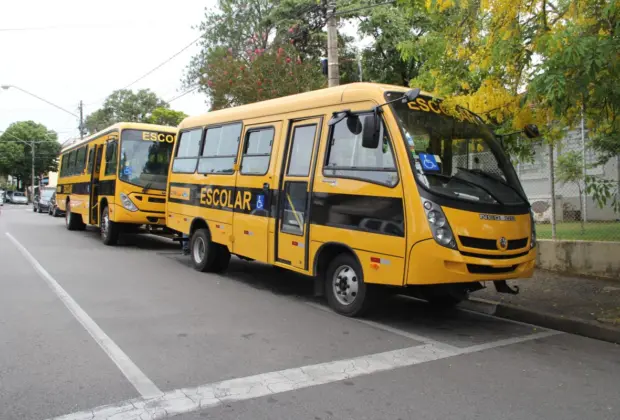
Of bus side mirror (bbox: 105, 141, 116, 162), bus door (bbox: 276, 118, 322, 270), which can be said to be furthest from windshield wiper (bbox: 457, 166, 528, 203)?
bus side mirror (bbox: 105, 141, 116, 162)

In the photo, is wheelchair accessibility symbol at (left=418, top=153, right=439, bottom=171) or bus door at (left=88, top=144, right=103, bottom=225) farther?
bus door at (left=88, top=144, right=103, bottom=225)

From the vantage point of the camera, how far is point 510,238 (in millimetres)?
5910

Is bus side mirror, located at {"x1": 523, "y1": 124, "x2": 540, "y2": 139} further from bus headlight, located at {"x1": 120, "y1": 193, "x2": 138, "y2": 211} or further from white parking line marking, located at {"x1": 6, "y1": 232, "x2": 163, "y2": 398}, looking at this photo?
bus headlight, located at {"x1": 120, "y1": 193, "x2": 138, "y2": 211}

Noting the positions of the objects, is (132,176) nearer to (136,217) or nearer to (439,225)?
(136,217)

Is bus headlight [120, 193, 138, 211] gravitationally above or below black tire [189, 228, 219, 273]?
above

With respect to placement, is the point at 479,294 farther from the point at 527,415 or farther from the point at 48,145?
the point at 48,145

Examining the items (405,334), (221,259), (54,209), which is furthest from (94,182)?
(54,209)

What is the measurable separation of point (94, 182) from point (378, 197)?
1113 cm

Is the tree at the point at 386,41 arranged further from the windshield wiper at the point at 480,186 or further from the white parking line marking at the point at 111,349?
the white parking line marking at the point at 111,349

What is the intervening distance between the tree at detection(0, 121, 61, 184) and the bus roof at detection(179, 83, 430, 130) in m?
64.5

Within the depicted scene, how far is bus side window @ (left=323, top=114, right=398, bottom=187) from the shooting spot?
5977 millimetres

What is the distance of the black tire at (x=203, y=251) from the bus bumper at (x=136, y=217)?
127 inches

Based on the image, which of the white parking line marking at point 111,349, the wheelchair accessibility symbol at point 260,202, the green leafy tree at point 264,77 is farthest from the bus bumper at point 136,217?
the wheelchair accessibility symbol at point 260,202

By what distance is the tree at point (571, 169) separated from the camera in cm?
966
